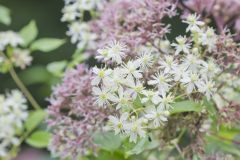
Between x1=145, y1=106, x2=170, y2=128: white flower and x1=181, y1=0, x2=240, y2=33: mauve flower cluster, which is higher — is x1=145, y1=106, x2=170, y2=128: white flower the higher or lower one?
the lower one

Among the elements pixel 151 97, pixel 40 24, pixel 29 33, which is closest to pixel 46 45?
pixel 29 33

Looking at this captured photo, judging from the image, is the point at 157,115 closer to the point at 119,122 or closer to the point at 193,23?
the point at 119,122

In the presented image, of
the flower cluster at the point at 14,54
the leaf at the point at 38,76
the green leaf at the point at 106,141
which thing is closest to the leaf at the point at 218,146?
the green leaf at the point at 106,141

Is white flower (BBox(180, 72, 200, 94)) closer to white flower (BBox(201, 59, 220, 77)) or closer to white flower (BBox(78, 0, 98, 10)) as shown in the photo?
white flower (BBox(201, 59, 220, 77))

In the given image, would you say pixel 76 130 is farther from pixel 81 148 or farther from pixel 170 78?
pixel 170 78

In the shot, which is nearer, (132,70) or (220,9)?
(132,70)

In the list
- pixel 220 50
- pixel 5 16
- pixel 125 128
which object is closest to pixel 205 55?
pixel 220 50

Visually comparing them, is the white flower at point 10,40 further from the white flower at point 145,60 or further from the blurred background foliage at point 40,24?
the blurred background foliage at point 40,24

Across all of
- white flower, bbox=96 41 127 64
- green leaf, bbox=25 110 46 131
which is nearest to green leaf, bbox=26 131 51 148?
green leaf, bbox=25 110 46 131
